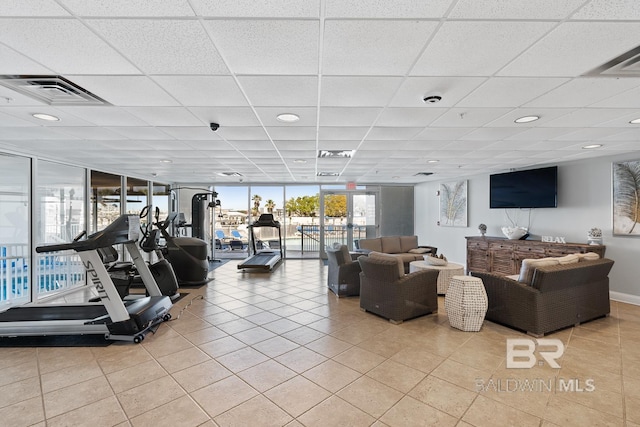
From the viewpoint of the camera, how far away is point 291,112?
2855 millimetres

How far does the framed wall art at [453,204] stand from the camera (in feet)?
26.0

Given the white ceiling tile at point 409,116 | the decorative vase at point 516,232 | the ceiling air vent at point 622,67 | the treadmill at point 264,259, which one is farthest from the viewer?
the treadmill at point 264,259

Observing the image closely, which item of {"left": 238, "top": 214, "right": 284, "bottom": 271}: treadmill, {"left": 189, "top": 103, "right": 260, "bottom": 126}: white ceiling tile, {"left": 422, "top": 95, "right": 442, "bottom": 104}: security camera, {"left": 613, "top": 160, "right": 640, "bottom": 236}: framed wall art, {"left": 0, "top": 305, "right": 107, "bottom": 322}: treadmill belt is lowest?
{"left": 0, "top": 305, "right": 107, "bottom": 322}: treadmill belt

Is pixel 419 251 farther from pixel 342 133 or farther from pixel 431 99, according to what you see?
pixel 431 99

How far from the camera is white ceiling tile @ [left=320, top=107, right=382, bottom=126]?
2.80m

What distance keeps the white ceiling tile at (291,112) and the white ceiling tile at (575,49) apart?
1.62 m

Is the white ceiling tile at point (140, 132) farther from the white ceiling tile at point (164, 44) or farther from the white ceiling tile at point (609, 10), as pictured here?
the white ceiling tile at point (609, 10)

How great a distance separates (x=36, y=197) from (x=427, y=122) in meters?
6.01

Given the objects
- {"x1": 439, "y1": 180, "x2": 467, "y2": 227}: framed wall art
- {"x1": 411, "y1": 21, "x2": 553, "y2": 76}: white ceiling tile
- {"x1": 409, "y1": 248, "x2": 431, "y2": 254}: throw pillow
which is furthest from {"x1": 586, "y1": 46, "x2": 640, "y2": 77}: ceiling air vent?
{"x1": 439, "y1": 180, "x2": 467, "y2": 227}: framed wall art

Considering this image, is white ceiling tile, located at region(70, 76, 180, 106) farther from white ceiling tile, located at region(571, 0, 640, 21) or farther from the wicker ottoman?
the wicker ottoman

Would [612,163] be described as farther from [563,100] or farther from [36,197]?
[36,197]

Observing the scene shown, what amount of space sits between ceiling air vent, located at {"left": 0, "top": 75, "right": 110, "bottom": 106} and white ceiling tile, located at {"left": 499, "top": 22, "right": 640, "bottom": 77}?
10.7 ft

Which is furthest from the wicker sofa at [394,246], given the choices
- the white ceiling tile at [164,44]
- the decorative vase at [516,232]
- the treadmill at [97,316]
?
the white ceiling tile at [164,44]

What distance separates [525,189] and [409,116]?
465 cm
